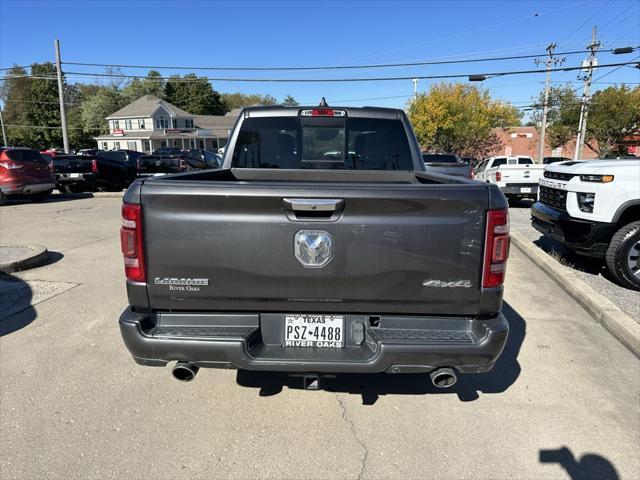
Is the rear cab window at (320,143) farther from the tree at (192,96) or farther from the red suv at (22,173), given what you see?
the tree at (192,96)

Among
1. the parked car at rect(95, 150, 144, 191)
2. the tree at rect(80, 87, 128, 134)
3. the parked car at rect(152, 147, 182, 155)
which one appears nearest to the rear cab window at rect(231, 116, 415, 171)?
the parked car at rect(95, 150, 144, 191)

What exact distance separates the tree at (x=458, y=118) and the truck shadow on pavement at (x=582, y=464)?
152 feet

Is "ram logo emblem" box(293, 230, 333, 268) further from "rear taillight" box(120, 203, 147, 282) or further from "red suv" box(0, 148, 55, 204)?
"red suv" box(0, 148, 55, 204)

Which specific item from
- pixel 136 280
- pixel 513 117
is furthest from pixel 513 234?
pixel 513 117

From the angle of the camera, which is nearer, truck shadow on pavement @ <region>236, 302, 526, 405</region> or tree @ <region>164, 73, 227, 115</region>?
truck shadow on pavement @ <region>236, 302, 526, 405</region>

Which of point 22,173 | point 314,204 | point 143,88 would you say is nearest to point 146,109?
point 143,88

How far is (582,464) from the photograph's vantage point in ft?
8.87

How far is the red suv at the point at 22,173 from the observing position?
45.8ft

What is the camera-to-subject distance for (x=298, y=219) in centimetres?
245

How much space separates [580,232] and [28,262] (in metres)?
8.03

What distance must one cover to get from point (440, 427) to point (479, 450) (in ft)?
1.00

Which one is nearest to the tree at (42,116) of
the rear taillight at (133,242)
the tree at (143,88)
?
the tree at (143,88)

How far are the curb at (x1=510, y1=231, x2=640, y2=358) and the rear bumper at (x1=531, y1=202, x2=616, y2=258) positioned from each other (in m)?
0.44

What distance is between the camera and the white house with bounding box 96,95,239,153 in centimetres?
6266
